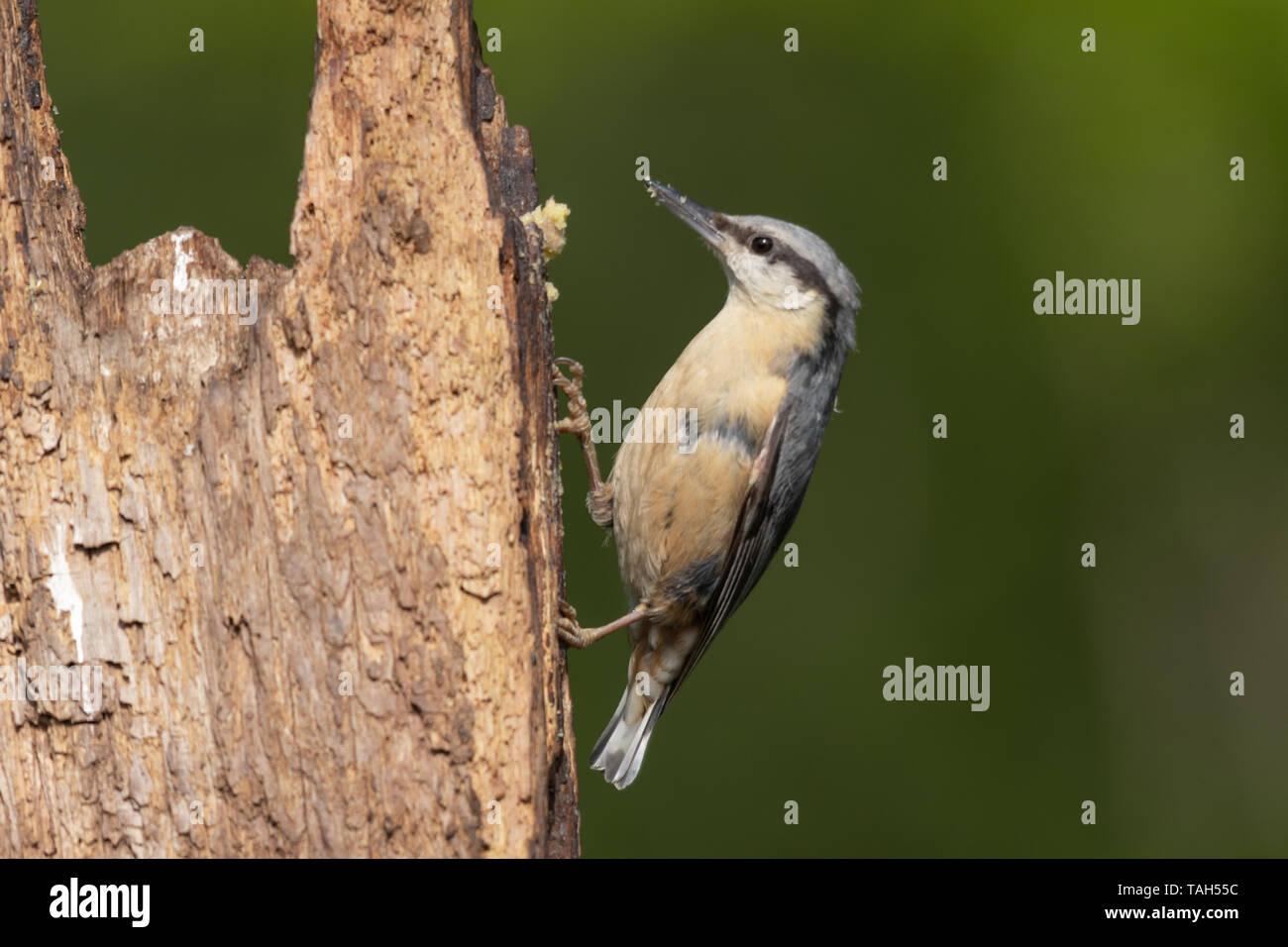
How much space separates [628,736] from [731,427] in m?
1.06

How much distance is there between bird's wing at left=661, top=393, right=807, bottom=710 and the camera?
150 inches

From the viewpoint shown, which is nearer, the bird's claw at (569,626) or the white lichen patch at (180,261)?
the white lichen patch at (180,261)

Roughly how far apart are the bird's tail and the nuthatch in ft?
0.98

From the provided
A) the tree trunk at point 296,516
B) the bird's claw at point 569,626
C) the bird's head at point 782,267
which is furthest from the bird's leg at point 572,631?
the bird's head at point 782,267

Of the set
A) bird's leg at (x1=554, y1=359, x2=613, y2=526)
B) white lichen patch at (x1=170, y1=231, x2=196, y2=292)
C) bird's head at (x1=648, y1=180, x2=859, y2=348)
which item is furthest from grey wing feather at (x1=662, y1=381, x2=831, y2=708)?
white lichen patch at (x1=170, y1=231, x2=196, y2=292)

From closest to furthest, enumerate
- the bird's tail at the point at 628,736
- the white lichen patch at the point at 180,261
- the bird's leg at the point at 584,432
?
the white lichen patch at the point at 180,261, the bird's leg at the point at 584,432, the bird's tail at the point at 628,736

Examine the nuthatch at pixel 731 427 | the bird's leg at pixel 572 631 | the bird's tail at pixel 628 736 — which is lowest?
the bird's tail at pixel 628 736

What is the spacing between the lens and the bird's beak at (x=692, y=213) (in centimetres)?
398

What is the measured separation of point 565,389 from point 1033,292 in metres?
2.86

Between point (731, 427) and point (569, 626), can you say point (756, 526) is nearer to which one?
point (731, 427)

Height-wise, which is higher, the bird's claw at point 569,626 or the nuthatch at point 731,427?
the nuthatch at point 731,427

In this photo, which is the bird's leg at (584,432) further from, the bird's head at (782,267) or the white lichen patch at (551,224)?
the bird's head at (782,267)

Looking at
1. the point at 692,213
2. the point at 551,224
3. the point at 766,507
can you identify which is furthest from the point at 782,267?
the point at 551,224

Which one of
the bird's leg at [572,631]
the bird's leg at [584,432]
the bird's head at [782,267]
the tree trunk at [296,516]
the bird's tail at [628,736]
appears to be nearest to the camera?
the tree trunk at [296,516]
